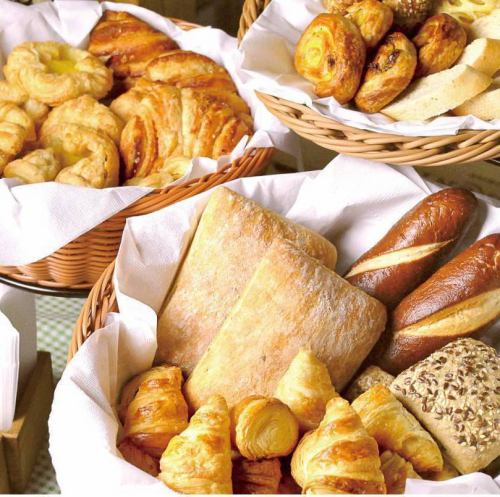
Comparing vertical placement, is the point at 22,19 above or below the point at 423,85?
below

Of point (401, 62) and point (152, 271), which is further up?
point (401, 62)

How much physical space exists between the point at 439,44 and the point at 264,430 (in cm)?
70

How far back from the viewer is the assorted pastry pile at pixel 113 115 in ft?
4.58

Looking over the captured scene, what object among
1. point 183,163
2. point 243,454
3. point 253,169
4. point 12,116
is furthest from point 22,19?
point 243,454

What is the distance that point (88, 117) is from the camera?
1.49m

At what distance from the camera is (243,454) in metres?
0.91

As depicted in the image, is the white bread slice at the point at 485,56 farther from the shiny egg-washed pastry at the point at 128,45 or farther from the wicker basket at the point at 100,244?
the shiny egg-washed pastry at the point at 128,45

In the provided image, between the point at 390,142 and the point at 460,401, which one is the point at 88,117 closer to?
the point at 390,142

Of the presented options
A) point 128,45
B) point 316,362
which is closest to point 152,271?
point 316,362

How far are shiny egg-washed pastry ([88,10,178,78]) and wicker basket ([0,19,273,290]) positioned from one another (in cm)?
44

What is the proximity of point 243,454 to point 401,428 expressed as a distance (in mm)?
202

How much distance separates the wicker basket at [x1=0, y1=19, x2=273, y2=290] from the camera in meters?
1.26

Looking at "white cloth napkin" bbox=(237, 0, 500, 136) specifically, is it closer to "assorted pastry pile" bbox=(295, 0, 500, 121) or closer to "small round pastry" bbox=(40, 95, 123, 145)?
"assorted pastry pile" bbox=(295, 0, 500, 121)

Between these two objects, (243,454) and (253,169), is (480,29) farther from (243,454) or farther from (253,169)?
(243,454)
